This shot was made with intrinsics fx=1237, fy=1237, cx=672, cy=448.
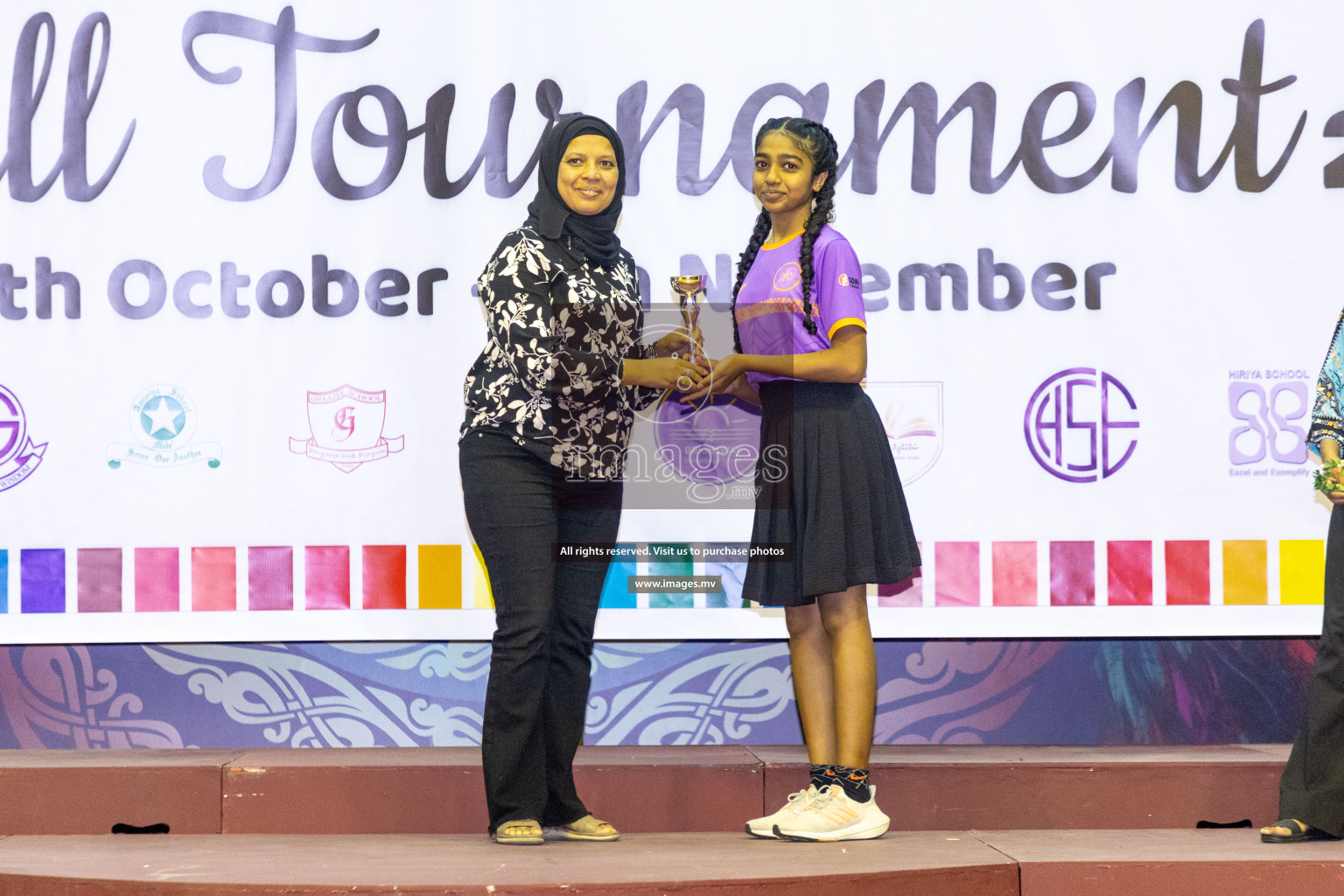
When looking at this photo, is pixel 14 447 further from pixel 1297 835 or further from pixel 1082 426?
pixel 1297 835

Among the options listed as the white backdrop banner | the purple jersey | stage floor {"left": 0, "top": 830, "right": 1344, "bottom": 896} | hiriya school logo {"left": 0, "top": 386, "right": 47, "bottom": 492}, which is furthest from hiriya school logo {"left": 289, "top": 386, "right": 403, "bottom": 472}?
the purple jersey

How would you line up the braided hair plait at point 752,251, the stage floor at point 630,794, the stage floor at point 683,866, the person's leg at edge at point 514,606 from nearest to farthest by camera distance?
1. the stage floor at point 683,866
2. the person's leg at edge at point 514,606
3. the braided hair plait at point 752,251
4. the stage floor at point 630,794

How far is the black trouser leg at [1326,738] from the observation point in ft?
8.24

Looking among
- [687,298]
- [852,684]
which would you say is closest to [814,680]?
[852,684]

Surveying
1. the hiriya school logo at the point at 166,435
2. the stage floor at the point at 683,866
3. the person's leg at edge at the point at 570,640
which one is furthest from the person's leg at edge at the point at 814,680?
the hiriya school logo at the point at 166,435

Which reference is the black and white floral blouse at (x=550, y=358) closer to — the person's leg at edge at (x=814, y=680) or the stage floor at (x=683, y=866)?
the person's leg at edge at (x=814, y=680)

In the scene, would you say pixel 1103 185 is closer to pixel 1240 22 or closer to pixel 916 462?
pixel 1240 22

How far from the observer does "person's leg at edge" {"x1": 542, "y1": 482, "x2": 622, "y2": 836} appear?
2.50 metres

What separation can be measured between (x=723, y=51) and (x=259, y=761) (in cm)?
216

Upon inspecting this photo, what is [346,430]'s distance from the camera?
10.7ft

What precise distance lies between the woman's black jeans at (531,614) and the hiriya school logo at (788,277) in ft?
1.75

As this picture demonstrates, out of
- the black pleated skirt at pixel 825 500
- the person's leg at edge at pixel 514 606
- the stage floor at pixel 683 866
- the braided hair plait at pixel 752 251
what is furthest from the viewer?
the braided hair plait at pixel 752 251

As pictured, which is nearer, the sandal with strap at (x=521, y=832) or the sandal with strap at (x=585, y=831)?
the sandal with strap at (x=521, y=832)

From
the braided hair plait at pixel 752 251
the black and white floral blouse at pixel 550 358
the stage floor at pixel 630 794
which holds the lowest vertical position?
the stage floor at pixel 630 794
